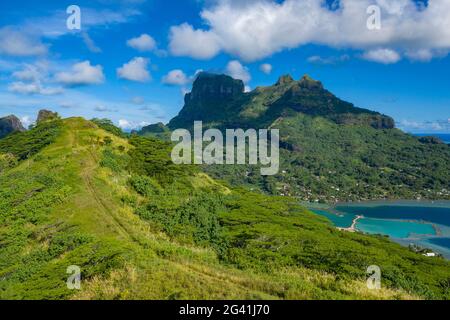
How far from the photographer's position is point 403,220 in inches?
6265

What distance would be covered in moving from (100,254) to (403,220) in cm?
16107

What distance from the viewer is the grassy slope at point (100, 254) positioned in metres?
19.0

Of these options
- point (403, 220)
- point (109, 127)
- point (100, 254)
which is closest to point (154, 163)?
point (109, 127)

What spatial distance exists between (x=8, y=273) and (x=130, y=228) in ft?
28.1

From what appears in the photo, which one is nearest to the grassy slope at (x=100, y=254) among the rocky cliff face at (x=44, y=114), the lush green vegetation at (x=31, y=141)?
the lush green vegetation at (x=31, y=141)

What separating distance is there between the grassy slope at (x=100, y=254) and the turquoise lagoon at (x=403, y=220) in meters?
101

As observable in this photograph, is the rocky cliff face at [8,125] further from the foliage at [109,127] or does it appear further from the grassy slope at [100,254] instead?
the grassy slope at [100,254]

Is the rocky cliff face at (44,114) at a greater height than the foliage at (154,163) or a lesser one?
greater

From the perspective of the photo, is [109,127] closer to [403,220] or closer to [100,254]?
[100,254]

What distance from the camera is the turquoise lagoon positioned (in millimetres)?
127413

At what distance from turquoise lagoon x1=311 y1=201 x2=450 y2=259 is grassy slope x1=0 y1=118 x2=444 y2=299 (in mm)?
101472

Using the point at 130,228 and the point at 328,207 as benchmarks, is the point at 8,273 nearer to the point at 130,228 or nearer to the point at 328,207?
the point at 130,228

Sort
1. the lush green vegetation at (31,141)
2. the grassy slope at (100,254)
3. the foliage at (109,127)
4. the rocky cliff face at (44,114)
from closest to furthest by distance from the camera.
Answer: the grassy slope at (100,254)
the lush green vegetation at (31,141)
the foliage at (109,127)
the rocky cliff face at (44,114)

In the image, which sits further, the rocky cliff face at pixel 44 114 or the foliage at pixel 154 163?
the rocky cliff face at pixel 44 114
